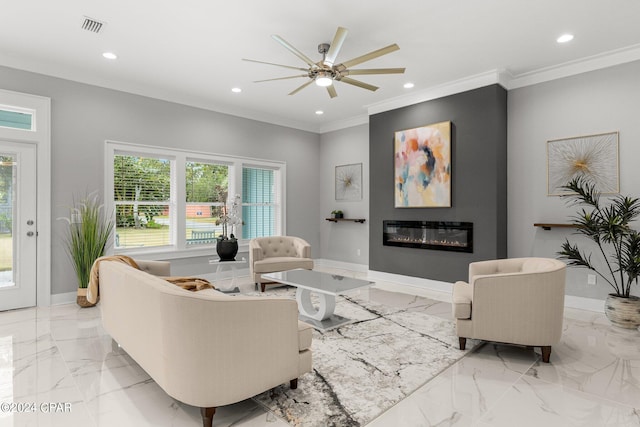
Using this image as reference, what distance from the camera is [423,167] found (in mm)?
5277

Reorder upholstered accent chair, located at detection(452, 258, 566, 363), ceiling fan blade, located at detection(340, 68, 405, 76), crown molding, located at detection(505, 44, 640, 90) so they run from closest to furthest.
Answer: upholstered accent chair, located at detection(452, 258, 566, 363) < ceiling fan blade, located at detection(340, 68, 405, 76) < crown molding, located at detection(505, 44, 640, 90)

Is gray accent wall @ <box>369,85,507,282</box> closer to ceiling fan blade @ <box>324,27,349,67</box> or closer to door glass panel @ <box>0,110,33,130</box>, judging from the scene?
ceiling fan blade @ <box>324,27,349,67</box>

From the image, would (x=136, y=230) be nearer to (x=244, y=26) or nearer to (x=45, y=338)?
(x=45, y=338)

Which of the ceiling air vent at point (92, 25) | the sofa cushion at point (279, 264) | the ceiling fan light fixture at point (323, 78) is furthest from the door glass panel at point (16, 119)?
the ceiling fan light fixture at point (323, 78)

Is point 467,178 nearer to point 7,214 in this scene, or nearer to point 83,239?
point 83,239

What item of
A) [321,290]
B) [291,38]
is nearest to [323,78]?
[291,38]

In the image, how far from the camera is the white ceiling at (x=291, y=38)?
314 cm

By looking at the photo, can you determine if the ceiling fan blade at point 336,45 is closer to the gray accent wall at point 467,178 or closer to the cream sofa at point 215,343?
the cream sofa at point 215,343

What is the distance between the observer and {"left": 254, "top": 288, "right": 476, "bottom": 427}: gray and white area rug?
2.07 meters

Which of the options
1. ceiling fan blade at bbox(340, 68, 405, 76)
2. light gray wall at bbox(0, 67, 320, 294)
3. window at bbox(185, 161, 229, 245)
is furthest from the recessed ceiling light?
window at bbox(185, 161, 229, 245)

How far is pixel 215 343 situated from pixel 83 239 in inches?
141

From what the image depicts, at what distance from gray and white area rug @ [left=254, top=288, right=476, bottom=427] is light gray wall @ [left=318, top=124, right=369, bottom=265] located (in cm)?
274

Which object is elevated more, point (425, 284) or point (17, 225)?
point (17, 225)

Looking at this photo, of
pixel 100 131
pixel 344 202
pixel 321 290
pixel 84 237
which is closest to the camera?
pixel 321 290
